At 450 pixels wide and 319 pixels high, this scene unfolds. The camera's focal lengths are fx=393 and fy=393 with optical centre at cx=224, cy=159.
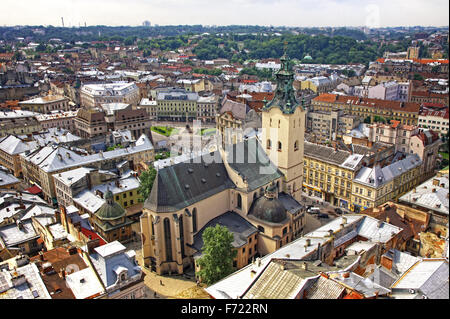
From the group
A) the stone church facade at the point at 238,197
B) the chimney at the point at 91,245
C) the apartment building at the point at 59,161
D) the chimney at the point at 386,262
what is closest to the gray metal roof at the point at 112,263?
the chimney at the point at 91,245

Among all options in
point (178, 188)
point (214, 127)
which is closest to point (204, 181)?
point (178, 188)

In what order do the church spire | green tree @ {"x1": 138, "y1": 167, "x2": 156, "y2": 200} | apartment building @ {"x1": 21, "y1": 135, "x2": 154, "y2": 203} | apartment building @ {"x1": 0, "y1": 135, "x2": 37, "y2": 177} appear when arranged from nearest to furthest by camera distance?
the church spire → green tree @ {"x1": 138, "y1": 167, "x2": 156, "y2": 200} → apartment building @ {"x1": 21, "y1": 135, "x2": 154, "y2": 203} → apartment building @ {"x1": 0, "y1": 135, "x2": 37, "y2": 177}

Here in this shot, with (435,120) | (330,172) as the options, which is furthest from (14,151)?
(435,120)

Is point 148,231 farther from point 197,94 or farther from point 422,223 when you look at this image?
point 197,94

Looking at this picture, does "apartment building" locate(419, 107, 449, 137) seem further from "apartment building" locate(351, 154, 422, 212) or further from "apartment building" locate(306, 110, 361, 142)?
"apartment building" locate(351, 154, 422, 212)

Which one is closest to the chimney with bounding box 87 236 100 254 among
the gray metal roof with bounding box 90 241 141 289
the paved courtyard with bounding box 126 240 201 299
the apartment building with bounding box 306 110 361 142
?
the gray metal roof with bounding box 90 241 141 289
